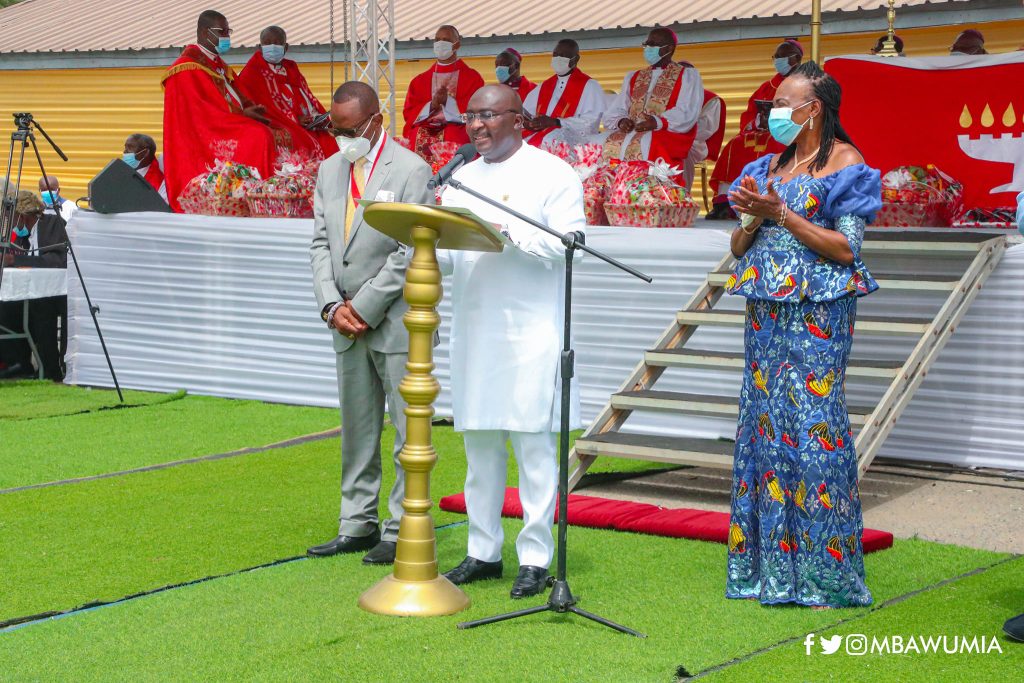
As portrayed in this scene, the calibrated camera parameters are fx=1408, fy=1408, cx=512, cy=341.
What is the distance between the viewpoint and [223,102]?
12.3m

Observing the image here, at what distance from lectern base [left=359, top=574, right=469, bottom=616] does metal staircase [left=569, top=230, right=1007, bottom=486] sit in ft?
6.77

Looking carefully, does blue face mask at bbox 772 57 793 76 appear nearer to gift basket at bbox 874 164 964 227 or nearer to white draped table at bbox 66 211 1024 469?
gift basket at bbox 874 164 964 227

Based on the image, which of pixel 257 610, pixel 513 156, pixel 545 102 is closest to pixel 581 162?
pixel 545 102

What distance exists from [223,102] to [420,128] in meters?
1.84

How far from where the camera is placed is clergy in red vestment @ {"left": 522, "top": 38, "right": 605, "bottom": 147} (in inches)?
499

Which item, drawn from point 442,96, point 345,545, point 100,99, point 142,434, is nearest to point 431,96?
point 442,96

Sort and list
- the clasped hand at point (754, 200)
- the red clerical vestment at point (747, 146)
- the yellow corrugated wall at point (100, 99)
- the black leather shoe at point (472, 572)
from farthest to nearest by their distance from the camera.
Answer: the yellow corrugated wall at point (100, 99)
the red clerical vestment at point (747, 146)
the black leather shoe at point (472, 572)
the clasped hand at point (754, 200)

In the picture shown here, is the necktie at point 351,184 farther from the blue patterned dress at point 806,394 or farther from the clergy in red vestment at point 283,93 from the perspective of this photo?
the clergy in red vestment at point 283,93

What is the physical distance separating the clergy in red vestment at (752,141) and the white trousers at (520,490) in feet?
21.7

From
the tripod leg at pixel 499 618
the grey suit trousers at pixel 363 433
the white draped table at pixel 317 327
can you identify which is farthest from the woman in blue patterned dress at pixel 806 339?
the white draped table at pixel 317 327

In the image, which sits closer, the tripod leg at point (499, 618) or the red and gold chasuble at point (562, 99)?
the tripod leg at point (499, 618)

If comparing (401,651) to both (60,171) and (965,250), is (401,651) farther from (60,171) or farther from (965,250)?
(60,171)

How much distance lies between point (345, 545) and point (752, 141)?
293 inches

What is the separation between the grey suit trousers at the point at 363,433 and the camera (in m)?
5.86
